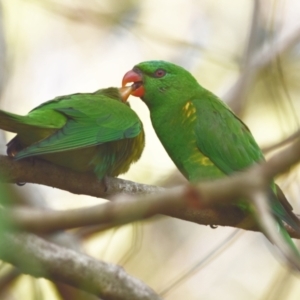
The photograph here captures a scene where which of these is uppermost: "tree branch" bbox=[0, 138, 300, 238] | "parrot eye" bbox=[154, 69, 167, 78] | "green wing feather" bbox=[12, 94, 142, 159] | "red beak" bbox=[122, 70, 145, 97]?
"tree branch" bbox=[0, 138, 300, 238]

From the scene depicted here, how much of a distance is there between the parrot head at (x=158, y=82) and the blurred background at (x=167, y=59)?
0.78 m

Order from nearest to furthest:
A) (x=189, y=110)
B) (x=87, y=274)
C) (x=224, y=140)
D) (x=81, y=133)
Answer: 1. (x=87, y=274)
2. (x=81, y=133)
3. (x=224, y=140)
4. (x=189, y=110)

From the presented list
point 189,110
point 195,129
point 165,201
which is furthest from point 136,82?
point 165,201

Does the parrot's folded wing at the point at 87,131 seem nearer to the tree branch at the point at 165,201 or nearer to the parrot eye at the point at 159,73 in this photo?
the parrot eye at the point at 159,73

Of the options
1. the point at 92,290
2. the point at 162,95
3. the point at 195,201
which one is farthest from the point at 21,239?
the point at 162,95

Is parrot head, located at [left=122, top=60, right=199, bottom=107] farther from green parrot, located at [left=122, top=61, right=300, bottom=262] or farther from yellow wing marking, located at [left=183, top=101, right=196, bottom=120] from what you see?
yellow wing marking, located at [left=183, top=101, right=196, bottom=120]

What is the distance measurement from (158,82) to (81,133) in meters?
0.75

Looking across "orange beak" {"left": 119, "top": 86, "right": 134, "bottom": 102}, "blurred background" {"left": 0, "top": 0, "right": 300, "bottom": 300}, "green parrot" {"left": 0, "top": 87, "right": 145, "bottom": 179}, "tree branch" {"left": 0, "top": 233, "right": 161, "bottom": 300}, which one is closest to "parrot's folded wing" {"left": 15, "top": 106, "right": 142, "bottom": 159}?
"green parrot" {"left": 0, "top": 87, "right": 145, "bottom": 179}

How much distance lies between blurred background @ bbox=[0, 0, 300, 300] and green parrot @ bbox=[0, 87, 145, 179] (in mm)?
1059

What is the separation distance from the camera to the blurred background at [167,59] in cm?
427

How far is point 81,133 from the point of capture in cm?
267

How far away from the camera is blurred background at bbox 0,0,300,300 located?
14.0 ft

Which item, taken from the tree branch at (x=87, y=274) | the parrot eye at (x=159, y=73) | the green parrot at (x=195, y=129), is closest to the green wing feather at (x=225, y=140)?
the green parrot at (x=195, y=129)

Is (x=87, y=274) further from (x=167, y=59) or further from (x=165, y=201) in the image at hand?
(x=167, y=59)
